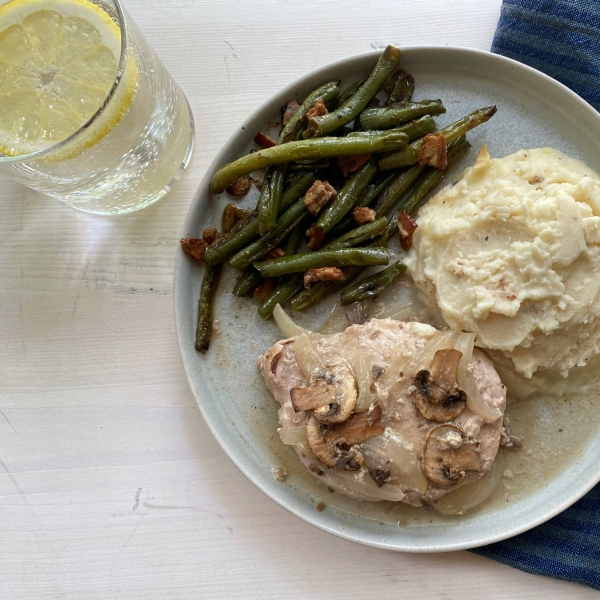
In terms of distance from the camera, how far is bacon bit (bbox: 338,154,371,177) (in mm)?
3025

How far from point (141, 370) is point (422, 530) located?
70.0 inches

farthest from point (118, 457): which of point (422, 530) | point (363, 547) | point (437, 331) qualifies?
point (437, 331)

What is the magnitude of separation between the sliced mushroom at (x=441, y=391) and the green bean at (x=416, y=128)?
1.19m

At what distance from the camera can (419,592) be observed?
119 inches

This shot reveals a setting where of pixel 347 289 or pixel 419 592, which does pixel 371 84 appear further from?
pixel 419 592

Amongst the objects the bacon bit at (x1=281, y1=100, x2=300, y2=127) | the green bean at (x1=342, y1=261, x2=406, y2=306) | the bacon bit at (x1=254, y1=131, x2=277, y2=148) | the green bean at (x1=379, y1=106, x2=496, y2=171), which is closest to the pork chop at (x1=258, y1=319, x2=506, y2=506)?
the green bean at (x1=342, y1=261, x2=406, y2=306)

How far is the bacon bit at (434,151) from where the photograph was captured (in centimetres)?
296

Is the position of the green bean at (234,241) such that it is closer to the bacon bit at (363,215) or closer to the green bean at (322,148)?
the green bean at (322,148)

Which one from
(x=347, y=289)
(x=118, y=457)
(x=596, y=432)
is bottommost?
(x=118, y=457)

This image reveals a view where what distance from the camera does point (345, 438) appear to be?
2.68 metres

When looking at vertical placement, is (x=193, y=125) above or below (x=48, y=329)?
above

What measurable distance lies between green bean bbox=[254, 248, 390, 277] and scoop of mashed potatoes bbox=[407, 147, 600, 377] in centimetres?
29

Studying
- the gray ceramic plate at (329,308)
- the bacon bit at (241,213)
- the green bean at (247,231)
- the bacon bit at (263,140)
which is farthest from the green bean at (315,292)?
the bacon bit at (263,140)

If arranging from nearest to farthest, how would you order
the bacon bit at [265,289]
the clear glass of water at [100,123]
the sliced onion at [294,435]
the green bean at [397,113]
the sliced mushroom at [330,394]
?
the clear glass of water at [100,123], the sliced mushroom at [330,394], the sliced onion at [294,435], the green bean at [397,113], the bacon bit at [265,289]
